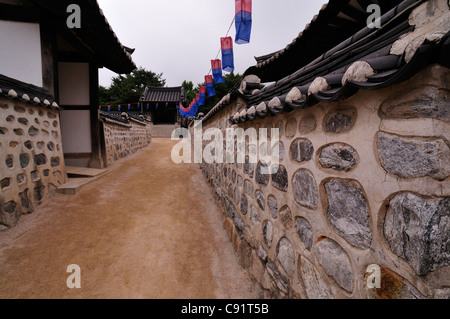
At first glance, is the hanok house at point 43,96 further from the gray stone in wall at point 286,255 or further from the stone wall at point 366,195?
the stone wall at point 366,195

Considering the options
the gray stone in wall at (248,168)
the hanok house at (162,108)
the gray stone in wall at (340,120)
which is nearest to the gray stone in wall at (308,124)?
the gray stone in wall at (340,120)

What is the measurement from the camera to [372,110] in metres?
1.00

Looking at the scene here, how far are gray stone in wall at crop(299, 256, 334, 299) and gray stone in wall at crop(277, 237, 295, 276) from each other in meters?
0.13

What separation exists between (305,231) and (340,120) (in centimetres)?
87

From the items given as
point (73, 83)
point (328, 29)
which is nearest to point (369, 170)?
point (328, 29)

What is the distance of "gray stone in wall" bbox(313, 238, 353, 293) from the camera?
3.75ft

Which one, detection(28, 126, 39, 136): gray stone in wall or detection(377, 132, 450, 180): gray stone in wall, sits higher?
detection(28, 126, 39, 136): gray stone in wall

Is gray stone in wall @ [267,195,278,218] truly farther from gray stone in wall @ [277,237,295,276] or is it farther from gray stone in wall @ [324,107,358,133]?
gray stone in wall @ [324,107,358,133]

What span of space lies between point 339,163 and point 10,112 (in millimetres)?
4746

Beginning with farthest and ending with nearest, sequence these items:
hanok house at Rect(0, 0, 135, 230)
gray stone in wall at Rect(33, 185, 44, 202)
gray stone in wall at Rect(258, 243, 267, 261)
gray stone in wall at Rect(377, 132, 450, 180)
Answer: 1. gray stone in wall at Rect(33, 185, 44, 202)
2. hanok house at Rect(0, 0, 135, 230)
3. gray stone in wall at Rect(258, 243, 267, 261)
4. gray stone in wall at Rect(377, 132, 450, 180)

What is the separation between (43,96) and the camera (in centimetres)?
420

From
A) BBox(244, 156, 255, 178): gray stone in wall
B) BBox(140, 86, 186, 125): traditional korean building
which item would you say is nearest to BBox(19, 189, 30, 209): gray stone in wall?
BBox(244, 156, 255, 178): gray stone in wall

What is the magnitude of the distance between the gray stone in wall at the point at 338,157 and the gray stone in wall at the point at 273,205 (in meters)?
0.78

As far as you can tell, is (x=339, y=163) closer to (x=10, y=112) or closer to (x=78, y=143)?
(x=10, y=112)
